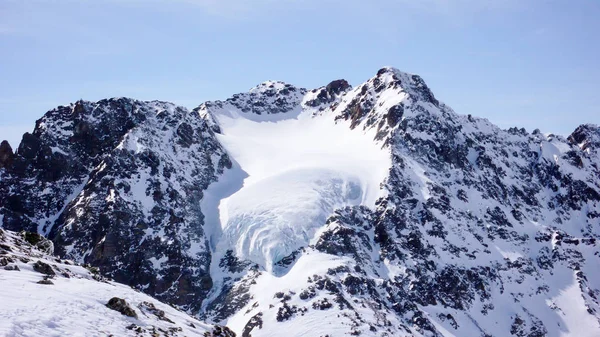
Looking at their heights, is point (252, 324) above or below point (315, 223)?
below

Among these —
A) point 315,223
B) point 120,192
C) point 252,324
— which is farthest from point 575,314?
point 120,192

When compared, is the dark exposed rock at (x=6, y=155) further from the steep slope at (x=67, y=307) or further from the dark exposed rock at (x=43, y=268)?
the dark exposed rock at (x=43, y=268)

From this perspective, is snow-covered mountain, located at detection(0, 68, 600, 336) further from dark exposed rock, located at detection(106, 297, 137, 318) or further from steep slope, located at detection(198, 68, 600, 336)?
dark exposed rock, located at detection(106, 297, 137, 318)

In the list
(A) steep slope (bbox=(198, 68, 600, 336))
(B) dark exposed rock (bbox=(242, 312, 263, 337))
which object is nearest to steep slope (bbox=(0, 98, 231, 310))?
(A) steep slope (bbox=(198, 68, 600, 336))

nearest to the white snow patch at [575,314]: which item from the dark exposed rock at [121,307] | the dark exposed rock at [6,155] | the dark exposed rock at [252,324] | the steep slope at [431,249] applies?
the steep slope at [431,249]

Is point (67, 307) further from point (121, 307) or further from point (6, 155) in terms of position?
point (6, 155)

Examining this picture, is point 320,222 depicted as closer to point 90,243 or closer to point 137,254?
point 137,254

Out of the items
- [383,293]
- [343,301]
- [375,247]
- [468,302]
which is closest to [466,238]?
[468,302]
